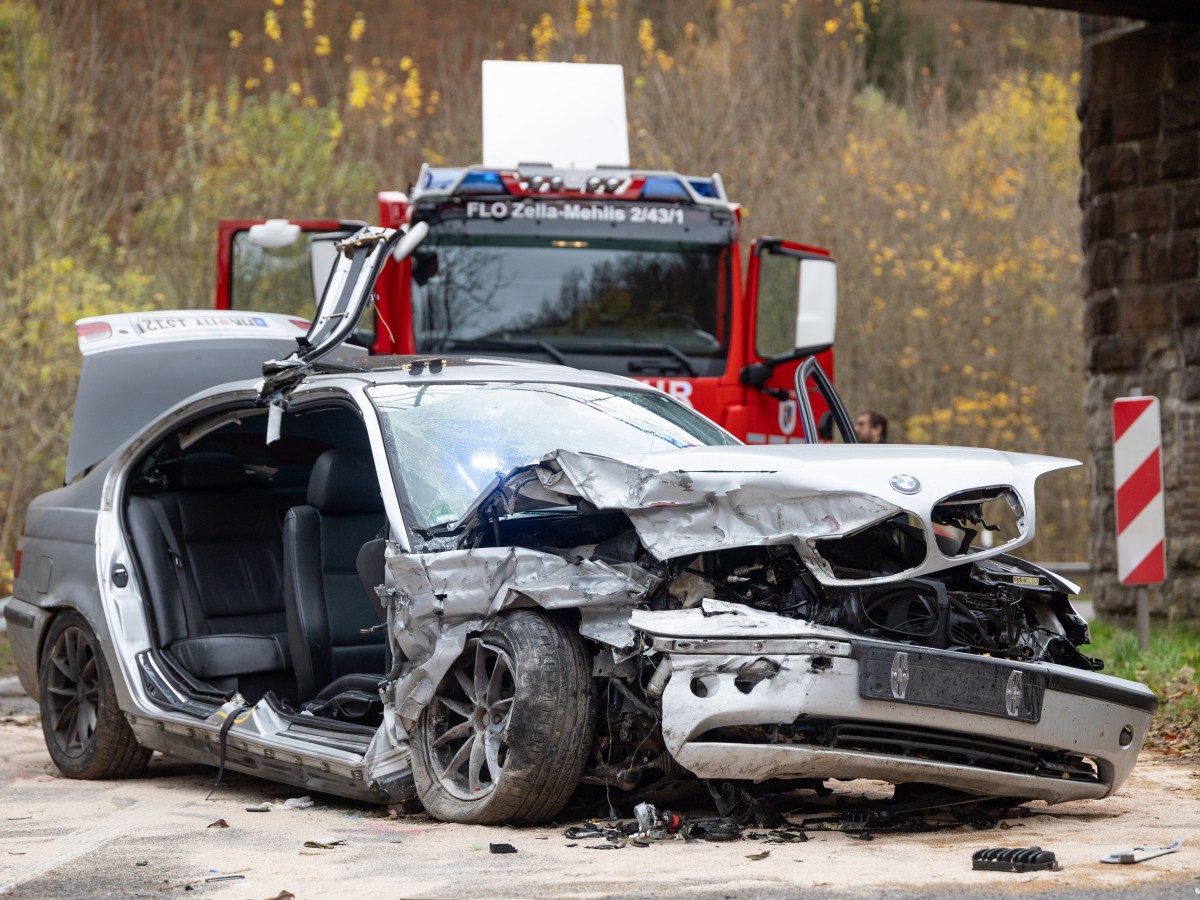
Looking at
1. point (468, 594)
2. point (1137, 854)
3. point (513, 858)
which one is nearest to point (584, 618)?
point (468, 594)

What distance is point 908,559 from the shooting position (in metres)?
5.32

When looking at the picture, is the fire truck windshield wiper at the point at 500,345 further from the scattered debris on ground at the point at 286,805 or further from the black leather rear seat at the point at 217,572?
the scattered debris on ground at the point at 286,805

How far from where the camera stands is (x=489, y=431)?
6.27 meters

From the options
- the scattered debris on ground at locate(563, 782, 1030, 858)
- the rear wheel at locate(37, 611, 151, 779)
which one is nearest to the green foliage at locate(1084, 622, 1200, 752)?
the scattered debris on ground at locate(563, 782, 1030, 858)

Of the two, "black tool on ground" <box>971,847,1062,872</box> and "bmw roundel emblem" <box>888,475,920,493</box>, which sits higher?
"bmw roundel emblem" <box>888,475,920,493</box>

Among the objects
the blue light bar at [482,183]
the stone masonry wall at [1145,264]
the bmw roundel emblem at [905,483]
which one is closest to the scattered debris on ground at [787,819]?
the bmw roundel emblem at [905,483]

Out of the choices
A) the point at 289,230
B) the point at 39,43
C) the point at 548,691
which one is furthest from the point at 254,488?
the point at 39,43

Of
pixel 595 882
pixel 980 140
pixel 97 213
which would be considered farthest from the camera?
pixel 980 140

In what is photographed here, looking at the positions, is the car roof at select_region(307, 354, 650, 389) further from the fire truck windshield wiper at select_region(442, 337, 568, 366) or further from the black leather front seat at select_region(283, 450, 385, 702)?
the fire truck windshield wiper at select_region(442, 337, 568, 366)

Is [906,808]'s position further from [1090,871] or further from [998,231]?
[998,231]

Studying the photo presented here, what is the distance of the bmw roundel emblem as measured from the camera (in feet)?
16.5

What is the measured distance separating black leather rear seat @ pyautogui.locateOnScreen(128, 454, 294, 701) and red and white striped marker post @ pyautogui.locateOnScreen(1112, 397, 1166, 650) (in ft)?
15.8

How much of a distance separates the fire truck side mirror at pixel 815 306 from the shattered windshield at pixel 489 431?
17.5 ft

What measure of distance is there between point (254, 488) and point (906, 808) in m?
3.64
